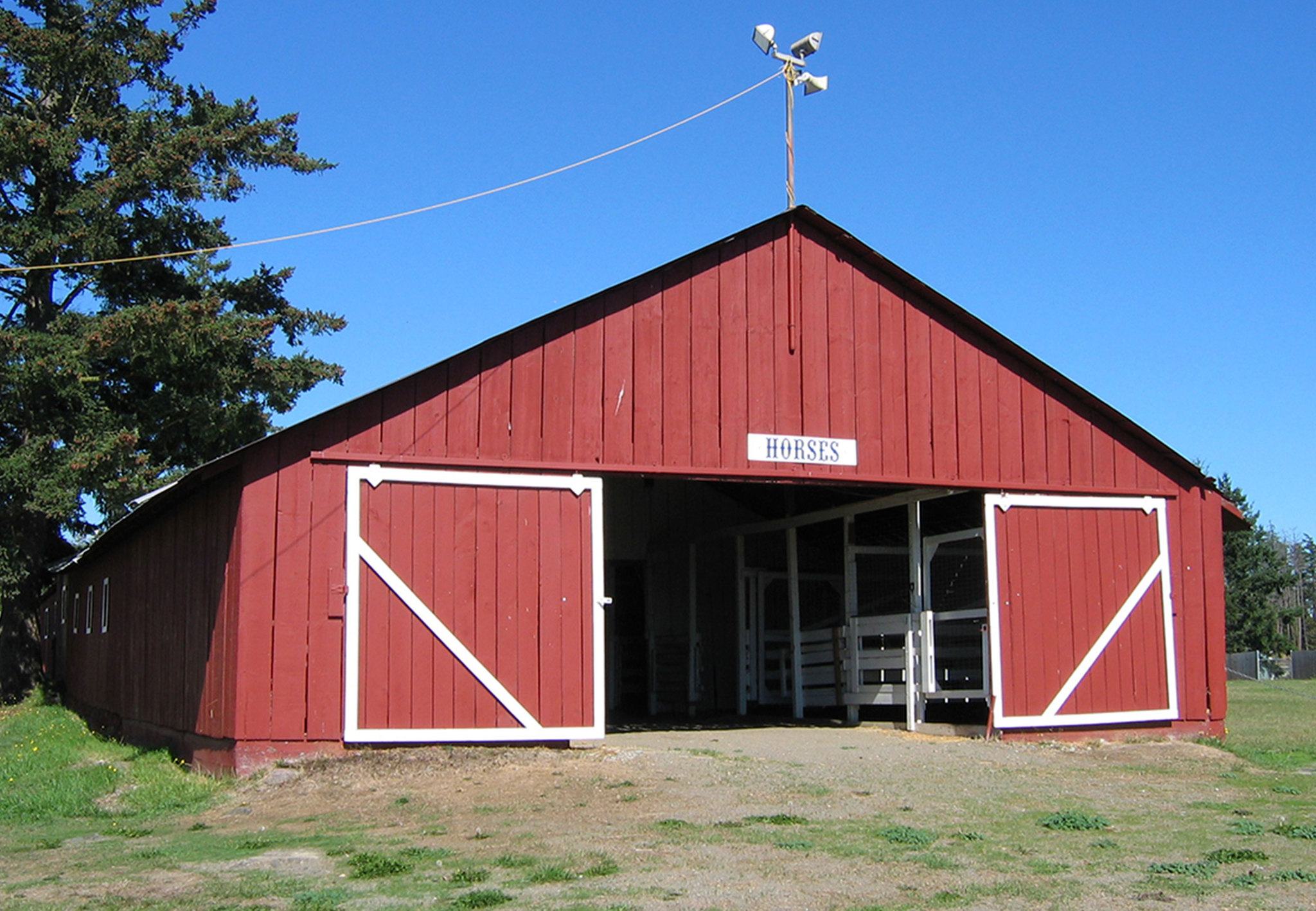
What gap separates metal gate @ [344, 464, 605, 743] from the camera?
11.7 metres

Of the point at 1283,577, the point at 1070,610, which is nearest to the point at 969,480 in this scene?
the point at 1070,610

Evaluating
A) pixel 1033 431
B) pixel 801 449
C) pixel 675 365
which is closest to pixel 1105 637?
pixel 1033 431

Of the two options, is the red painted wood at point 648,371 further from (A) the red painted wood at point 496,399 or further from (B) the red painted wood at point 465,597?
(B) the red painted wood at point 465,597

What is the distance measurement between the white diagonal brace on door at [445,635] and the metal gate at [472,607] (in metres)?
0.01

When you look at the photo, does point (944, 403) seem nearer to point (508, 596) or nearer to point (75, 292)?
point (508, 596)

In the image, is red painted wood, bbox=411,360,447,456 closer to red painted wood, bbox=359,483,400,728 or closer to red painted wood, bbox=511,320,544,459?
red painted wood, bbox=359,483,400,728

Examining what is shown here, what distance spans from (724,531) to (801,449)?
5.50 meters

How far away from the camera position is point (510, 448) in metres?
12.4

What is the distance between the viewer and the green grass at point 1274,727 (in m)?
13.5

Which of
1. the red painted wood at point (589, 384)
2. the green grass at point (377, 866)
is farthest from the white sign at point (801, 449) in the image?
the green grass at point (377, 866)

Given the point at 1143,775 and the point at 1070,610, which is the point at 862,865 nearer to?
the point at 1143,775

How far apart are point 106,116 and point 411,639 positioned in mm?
16148

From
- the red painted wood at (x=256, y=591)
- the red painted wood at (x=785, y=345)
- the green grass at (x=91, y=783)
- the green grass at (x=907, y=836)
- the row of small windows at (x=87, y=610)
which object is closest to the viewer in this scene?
the green grass at (x=907, y=836)

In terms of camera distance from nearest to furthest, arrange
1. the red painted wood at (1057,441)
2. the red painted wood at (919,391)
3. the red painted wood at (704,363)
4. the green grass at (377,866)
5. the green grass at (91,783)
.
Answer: the green grass at (377,866), the green grass at (91,783), the red painted wood at (704,363), the red painted wood at (919,391), the red painted wood at (1057,441)
